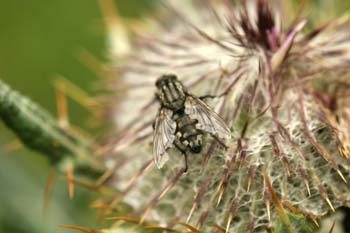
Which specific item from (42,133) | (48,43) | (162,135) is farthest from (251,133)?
(48,43)

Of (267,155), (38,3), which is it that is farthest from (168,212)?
(38,3)

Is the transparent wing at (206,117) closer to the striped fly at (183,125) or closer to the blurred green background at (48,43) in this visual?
the striped fly at (183,125)

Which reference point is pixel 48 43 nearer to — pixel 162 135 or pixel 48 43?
pixel 48 43

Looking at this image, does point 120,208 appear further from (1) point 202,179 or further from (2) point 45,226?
(2) point 45,226

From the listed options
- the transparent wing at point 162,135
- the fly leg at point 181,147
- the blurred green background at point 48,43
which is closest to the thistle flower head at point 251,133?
the fly leg at point 181,147

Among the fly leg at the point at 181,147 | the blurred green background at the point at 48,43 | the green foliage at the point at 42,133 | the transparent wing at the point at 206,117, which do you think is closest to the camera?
the transparent wing at the point at 206,117

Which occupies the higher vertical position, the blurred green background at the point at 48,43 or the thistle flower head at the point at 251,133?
the blurred green background at the point at 48,43

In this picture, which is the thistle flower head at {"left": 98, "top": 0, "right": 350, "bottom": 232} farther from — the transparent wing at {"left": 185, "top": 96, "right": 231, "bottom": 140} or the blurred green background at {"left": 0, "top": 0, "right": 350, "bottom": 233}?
the blurred green background at {"left": 0, "top": 0, "right": 350, "bottom": 233}

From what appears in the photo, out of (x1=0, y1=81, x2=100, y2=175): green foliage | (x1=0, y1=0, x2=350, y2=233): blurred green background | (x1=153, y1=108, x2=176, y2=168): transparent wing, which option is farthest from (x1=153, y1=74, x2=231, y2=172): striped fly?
(x1=0, y1=0, x2=350, y2=233): blurred green background
